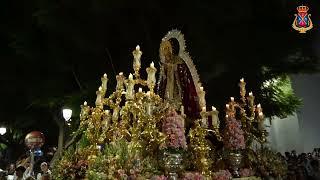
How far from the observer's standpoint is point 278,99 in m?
15.2

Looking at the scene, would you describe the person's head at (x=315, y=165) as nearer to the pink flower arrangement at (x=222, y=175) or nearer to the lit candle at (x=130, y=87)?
the pink flower arrangement at (x=222, y=175)

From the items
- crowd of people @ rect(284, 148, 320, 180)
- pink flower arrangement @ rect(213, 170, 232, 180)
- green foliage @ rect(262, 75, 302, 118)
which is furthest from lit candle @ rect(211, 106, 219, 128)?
green foliage @ rect(262, 75, 302, 118)

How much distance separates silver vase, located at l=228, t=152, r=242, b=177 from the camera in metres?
7.57

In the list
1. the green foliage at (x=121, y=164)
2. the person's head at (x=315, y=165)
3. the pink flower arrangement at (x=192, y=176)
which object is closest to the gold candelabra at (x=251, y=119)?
the pink flower arrangement at (x=192, y=176)

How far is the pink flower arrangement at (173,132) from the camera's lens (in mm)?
6383

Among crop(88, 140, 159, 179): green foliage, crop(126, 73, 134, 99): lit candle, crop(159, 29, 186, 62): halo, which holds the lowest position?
crop(88, 140, 159, 179): green foliage

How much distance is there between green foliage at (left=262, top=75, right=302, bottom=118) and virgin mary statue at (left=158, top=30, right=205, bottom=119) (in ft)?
21.5

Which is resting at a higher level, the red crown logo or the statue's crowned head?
the red crown logo

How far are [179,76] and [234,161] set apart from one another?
224 centimetres

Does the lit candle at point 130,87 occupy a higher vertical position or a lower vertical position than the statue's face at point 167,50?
lower

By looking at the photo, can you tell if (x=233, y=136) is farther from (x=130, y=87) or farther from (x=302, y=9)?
(x=302, y=9)

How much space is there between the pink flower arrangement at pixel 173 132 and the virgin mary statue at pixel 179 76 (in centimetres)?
200

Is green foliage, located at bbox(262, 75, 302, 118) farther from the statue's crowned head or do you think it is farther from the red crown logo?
the statue's crowned head

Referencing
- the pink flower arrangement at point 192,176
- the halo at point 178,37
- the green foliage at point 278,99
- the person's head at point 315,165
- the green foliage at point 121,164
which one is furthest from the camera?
the green foliage at point 278,99
